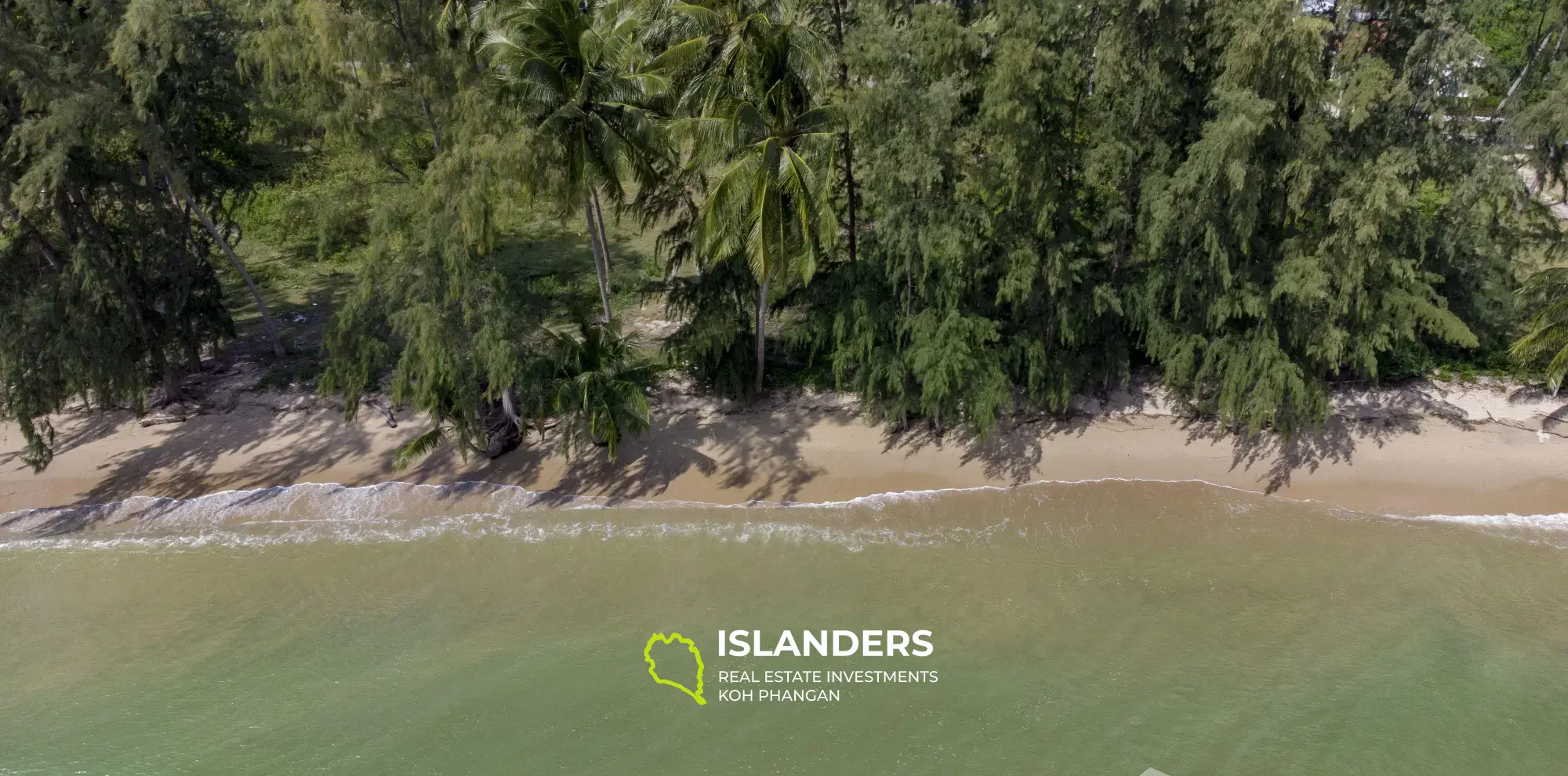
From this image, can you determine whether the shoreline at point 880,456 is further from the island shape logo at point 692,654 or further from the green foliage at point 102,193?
the island shape logo at point 692,654

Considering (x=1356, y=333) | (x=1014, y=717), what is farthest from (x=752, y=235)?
(x=1356, y=333)

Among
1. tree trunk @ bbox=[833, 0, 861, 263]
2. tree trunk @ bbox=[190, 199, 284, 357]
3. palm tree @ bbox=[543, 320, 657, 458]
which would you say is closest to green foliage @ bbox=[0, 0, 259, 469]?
tree trunk @ bbox=[190, 199, 284, 357]

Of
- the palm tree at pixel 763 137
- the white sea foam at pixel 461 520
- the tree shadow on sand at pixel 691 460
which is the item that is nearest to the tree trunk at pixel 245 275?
the white sea foam at pixel 461 520

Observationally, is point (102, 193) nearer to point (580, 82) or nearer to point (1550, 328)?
point (580, 82)

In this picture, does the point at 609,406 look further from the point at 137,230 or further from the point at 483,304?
the point at 137,230

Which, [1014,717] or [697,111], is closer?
[1014,717]

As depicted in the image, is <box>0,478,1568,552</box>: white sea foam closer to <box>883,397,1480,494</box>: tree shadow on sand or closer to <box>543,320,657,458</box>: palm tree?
<box>883,397,1480,494</box>: tree shadow on sand

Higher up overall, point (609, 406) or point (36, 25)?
point (36, 25)

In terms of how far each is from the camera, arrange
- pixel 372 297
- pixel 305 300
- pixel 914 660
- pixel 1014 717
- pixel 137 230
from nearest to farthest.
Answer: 1. pixel 1014 717
2. pixel 914 660
3. pixel 372 297
4. pixel 137 230
5. pixel 305 300
